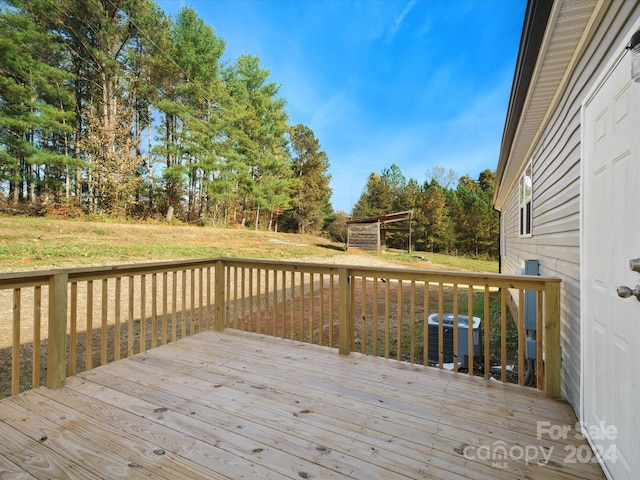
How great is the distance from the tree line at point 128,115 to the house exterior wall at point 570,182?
865 cm

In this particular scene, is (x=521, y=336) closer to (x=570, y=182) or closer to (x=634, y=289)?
(x=570, y=182)

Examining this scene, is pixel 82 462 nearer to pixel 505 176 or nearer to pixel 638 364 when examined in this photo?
pixel 638 364

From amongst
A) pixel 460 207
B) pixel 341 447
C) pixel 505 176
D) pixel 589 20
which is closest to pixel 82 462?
pixel 341 447

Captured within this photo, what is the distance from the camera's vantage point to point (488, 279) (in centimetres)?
237

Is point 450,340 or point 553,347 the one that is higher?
point 553,347

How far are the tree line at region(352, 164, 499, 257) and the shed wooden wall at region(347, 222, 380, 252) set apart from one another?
324 inches

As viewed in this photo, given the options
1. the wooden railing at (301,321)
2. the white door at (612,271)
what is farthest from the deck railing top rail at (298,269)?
the white door at (612,271)

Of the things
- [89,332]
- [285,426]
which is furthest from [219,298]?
[285,426]

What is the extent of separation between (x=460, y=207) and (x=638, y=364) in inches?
880

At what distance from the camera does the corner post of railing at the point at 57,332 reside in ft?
7.18

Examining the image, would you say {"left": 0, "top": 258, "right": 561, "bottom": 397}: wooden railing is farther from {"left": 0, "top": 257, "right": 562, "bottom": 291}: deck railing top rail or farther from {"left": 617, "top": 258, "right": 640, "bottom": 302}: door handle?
{"left": 617, "top": 258, "right": 640, "bottom": 302}: door handle

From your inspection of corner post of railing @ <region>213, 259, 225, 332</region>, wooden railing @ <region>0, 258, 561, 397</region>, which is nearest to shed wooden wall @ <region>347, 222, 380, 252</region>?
wooden railing @ <region>0, 258, 561, 397</region>

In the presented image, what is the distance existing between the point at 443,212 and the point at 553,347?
20.6m

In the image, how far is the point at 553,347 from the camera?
6.95 feet
